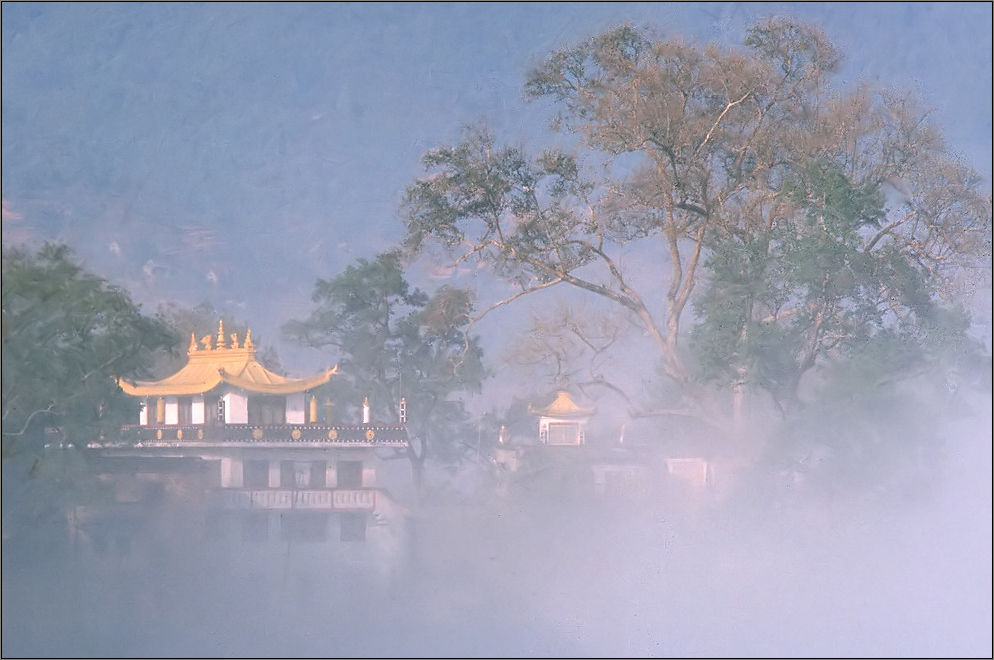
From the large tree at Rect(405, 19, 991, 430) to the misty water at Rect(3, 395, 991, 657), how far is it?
0.96 metres

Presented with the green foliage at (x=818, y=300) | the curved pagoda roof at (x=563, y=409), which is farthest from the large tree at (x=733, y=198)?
the curved pagoda roof at (x=563, y=409)

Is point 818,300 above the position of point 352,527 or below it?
above

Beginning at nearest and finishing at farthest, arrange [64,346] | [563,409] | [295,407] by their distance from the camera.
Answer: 1. [64,346]
2. [295,407]
3. [563,409]

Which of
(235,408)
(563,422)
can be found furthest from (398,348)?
(563,422)

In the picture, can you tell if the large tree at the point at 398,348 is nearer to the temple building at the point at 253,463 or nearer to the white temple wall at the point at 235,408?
the temple building at the point at 253,463

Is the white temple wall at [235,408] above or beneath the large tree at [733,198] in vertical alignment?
beneath

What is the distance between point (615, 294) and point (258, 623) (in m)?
2.94

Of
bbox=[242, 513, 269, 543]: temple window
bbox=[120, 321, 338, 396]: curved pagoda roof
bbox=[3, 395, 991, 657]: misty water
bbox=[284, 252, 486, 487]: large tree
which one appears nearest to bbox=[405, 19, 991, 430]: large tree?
bbox=[284, 252, 486, 487]: large tree

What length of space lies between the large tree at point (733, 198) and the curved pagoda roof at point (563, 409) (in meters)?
0.86

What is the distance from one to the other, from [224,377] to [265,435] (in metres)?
0.48

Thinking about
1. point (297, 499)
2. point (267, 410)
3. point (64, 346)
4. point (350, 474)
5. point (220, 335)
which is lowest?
point (297, 499)

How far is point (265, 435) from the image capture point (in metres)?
9.62

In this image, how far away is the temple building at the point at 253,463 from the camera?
A: 9203 mm

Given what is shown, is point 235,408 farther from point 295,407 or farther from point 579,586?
point 579,586
